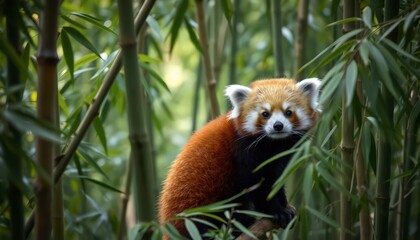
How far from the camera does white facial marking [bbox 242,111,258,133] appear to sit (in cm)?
293

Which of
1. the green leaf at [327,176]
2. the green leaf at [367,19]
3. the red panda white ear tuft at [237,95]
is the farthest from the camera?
the red panda white ear tuft at [237,95]

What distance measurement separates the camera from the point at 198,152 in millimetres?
2930

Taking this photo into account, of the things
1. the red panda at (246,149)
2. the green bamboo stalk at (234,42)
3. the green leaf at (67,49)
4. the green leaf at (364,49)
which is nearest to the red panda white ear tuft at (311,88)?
the red panda at (246,149)

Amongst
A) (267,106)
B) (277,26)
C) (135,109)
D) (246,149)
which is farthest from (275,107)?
(135,109)

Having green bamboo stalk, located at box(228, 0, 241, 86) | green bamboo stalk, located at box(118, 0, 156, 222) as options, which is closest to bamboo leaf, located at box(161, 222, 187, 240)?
green bamboo stalk, located at box(118, 0, 156, 222)

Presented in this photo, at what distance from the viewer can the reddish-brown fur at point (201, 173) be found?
2836 millimetres

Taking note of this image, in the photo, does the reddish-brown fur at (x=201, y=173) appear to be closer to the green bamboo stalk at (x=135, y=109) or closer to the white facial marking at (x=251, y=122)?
the white facial marking at (x=251, y=122)

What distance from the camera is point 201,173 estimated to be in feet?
9.51

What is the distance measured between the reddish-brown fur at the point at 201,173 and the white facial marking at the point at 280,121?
24cm

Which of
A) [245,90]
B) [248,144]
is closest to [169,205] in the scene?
[248,144]

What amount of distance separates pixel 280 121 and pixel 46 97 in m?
1.30

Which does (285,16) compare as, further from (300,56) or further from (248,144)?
(248,144)

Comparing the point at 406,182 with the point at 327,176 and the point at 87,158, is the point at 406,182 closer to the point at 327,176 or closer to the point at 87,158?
the point at 327,176

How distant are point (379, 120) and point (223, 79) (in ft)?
13.4
